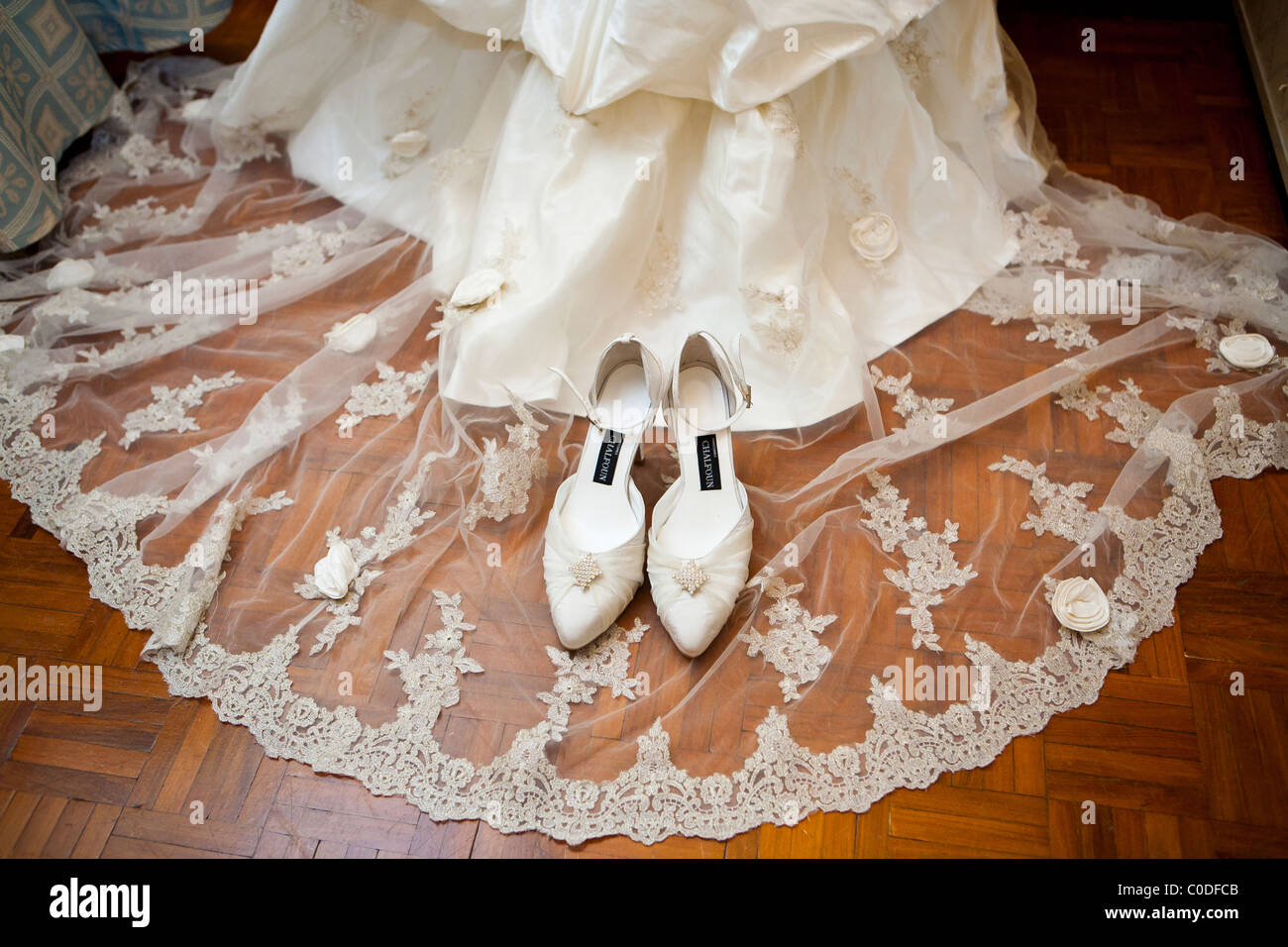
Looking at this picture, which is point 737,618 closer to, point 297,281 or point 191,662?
point 191,662

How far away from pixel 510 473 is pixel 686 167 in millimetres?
628

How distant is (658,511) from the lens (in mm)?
1567

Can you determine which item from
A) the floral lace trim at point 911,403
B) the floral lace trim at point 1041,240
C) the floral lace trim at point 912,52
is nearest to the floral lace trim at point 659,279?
the floral lace trim at point 911,403

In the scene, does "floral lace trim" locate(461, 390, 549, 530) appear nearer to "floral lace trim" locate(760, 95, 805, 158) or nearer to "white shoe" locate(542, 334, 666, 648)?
"white shoe" locate(542, 334, 666, 648)

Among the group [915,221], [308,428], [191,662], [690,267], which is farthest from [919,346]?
[191,662]

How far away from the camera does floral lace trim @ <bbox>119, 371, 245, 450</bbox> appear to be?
5.87ft

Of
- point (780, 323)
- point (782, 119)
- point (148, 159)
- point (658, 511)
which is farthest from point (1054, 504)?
point (148, 159)

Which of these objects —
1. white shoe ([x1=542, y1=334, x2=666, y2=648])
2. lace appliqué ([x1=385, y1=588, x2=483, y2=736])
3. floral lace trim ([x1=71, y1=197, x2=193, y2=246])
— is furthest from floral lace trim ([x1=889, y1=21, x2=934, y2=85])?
floral lace trim ([x1=71, y1=197, x2=193, y2=246])

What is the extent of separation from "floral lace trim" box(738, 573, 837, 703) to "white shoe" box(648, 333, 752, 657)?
0.06 metres

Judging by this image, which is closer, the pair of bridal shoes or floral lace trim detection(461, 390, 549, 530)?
the pair of bridal shoes

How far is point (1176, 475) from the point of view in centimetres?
165

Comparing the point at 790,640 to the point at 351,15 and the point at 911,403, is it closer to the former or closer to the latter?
the point at 911,403

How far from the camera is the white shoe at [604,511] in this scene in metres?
1.49

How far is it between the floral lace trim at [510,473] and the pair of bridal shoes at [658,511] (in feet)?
0.22
